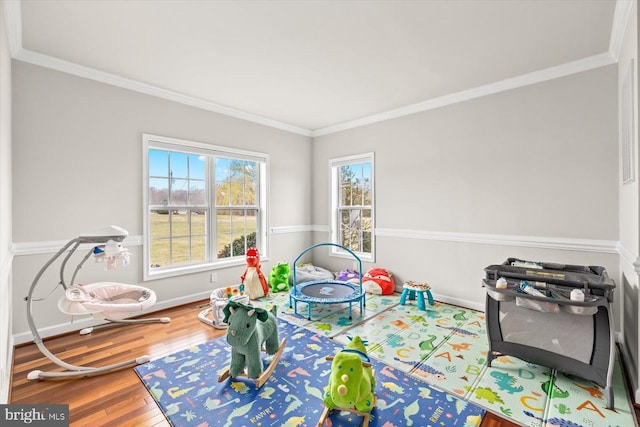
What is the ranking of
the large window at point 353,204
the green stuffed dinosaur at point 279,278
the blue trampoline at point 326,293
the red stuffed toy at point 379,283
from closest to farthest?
the blue trampoline at point 326,293 → the red stuffed toy at point 379,283 → the green stuffed dinosaur at point 279,278 → the large window at point 353,204

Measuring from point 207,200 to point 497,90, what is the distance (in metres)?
3.87

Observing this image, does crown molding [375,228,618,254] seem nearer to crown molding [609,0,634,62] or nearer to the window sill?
crown molding [609,0,634,62]

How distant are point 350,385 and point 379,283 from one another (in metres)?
2.58

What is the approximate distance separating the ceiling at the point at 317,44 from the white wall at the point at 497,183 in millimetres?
310

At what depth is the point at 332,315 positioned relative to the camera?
11.2 feet

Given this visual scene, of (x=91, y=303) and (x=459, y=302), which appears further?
(x=459, y=302)

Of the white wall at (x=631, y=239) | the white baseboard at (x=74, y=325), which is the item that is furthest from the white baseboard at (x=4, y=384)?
the white wall at (x=631, y=239)

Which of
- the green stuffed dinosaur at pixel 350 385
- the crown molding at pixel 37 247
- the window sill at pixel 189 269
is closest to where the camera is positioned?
the green stuffed dinosaur at pixel 350 385

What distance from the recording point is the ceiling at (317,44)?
2.11 metres

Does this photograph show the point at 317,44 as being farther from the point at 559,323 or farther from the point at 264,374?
the point at 559,323

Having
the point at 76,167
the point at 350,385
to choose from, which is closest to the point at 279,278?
the point at 76,167

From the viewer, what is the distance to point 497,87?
3348 millimetres

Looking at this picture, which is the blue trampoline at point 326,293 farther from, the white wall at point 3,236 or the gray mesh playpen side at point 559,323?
the white wall at point 3,236

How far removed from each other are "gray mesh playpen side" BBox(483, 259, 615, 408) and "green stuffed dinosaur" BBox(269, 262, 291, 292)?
2.81m
